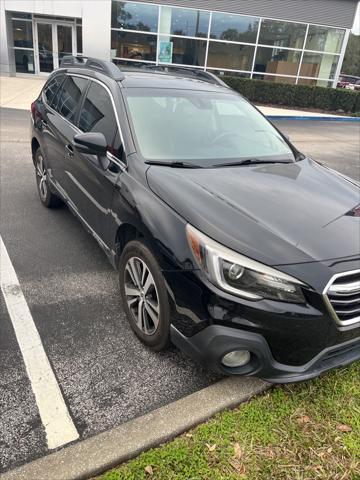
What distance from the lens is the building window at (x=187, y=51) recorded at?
2034cm

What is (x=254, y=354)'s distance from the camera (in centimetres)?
223

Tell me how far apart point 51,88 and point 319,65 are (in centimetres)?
2104

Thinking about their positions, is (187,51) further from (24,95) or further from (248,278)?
(248,278)

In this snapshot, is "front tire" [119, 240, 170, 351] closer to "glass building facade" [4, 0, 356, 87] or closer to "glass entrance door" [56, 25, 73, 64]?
"glass building facade" [4, 0, 356, 87]

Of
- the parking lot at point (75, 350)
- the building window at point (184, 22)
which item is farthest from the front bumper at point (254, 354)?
the building window at point (184, 22)

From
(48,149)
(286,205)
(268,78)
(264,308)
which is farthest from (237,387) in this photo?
(268,78)

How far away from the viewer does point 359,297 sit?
7.38ft

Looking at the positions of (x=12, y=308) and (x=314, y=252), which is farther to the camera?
(x=12, y=308)

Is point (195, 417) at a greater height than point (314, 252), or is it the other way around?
point (314, 252)

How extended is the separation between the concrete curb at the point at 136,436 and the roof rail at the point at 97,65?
2.69 m

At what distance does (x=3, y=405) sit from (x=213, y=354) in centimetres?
124

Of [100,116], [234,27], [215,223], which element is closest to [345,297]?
[215,223]

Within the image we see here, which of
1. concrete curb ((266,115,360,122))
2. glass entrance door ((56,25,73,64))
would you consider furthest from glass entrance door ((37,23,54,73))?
concrete curb ((266,115,360,122))

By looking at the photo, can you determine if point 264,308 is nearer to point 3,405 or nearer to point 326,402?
point 326,402
